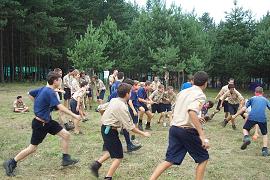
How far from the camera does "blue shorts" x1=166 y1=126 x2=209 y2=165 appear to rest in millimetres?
5848

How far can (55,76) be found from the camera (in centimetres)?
755

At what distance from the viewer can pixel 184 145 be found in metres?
5.92

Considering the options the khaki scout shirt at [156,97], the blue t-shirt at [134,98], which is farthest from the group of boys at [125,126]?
the khaki scout shirt at [156,97]

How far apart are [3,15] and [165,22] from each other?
1549 cm

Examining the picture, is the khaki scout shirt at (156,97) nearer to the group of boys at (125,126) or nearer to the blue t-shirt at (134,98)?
the blue t-shirt at (134,98)

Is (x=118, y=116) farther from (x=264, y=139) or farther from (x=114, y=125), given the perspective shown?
(x=264, y=139)

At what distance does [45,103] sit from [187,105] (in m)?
2.77

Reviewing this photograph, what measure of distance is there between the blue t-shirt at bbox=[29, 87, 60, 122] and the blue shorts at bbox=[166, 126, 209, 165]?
232 cm

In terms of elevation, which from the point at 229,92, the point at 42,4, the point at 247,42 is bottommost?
the point at 229,92

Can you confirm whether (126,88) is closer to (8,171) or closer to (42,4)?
(8,171)

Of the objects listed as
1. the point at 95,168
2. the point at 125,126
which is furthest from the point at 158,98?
the point at 125,126

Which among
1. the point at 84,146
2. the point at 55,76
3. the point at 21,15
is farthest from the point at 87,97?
the point at 21,15

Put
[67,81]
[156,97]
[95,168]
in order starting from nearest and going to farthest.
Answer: [95,168], [156,97], [67,81]

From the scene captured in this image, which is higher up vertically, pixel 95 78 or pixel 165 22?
pixel 165 22
